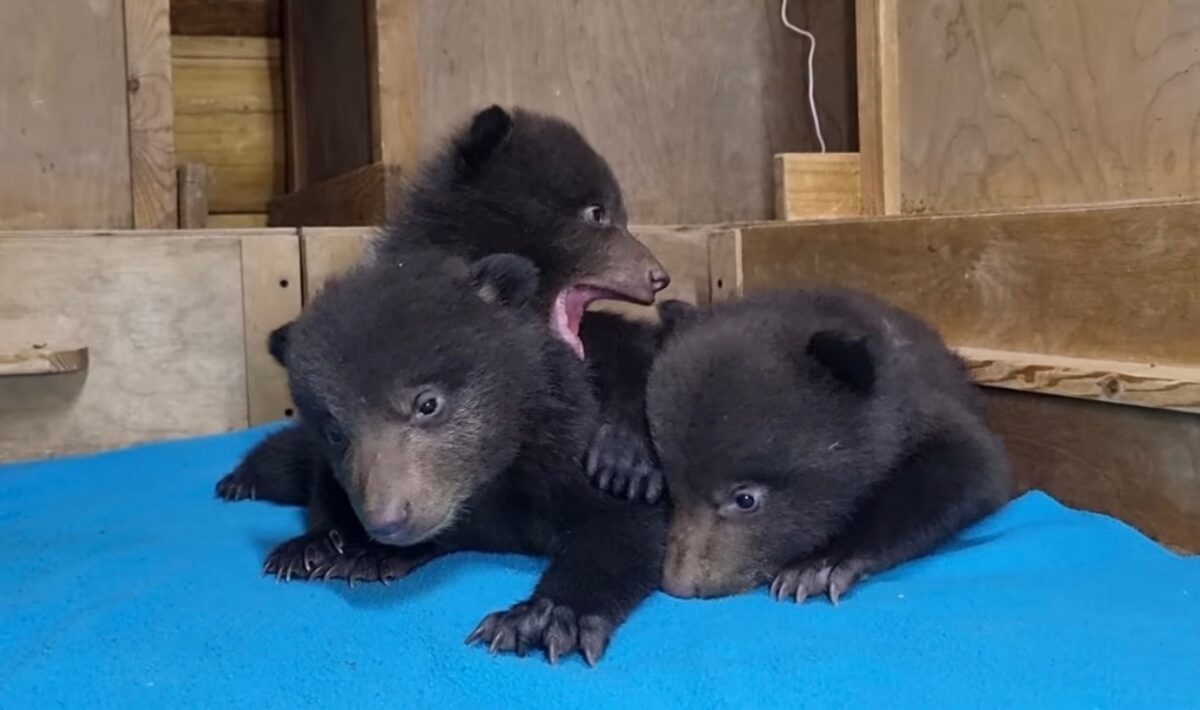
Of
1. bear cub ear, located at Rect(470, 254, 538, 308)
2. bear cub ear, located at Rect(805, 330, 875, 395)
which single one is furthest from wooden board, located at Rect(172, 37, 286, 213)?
bear cub ear, located at Rect(805, 330, 875, 395)

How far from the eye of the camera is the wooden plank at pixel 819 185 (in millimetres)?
3953

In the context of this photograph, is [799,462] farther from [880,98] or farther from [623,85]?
[623,85]

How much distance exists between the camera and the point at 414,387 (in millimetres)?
2209

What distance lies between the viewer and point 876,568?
2324mm

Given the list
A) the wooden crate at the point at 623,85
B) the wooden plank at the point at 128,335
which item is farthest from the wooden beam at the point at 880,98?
the wooden plank at the point at 128,335

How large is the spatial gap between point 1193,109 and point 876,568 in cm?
124

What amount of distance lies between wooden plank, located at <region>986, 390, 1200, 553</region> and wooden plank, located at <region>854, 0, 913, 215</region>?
972 millimetres

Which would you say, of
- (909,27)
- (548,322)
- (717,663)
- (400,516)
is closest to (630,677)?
(717,663)

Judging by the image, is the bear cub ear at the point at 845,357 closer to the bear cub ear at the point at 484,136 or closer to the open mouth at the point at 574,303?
the open mouth at the point at 574,303

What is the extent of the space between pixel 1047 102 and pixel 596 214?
1.18 meters

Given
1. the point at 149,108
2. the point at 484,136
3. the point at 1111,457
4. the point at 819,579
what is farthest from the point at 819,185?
the point at 149,108

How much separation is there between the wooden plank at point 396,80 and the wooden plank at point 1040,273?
1334 millimetres

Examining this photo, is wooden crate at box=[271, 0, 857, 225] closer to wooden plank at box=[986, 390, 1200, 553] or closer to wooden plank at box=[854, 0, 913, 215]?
wooden plank at box=[854, 0, 913, 215]

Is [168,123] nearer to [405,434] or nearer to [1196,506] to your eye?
[405,434]
